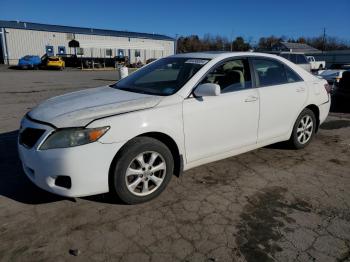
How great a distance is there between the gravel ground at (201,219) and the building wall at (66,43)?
1870 inches

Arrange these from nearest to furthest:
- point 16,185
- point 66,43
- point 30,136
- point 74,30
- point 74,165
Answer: point 74,165
point 30,136
point 16,185
point 66,43
point 74,30

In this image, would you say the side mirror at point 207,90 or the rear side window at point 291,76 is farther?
the rear side window at point 291,76

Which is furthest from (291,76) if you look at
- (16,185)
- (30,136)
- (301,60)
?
(301,60)

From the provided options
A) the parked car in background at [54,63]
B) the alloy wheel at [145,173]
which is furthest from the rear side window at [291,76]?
the parked car in background at [54,63]

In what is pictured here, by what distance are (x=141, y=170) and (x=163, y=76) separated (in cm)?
167

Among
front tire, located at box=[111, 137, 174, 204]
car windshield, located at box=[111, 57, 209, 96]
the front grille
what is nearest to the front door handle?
car windshield, located at box=[111, 57, 209, 96]

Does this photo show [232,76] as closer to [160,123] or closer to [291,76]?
[291,76]

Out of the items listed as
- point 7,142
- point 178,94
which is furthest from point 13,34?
point 178,94

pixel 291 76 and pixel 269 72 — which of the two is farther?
pixel 291 76

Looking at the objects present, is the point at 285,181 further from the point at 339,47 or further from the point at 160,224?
the point at 339,47

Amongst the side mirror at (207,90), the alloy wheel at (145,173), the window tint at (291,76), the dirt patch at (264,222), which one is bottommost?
the dirt patch at (264,222)

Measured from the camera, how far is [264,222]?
328 centimetres

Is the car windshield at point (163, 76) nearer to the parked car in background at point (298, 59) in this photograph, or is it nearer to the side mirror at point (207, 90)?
the side mirror at point (207, 90)

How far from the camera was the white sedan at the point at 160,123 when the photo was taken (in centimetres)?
320
